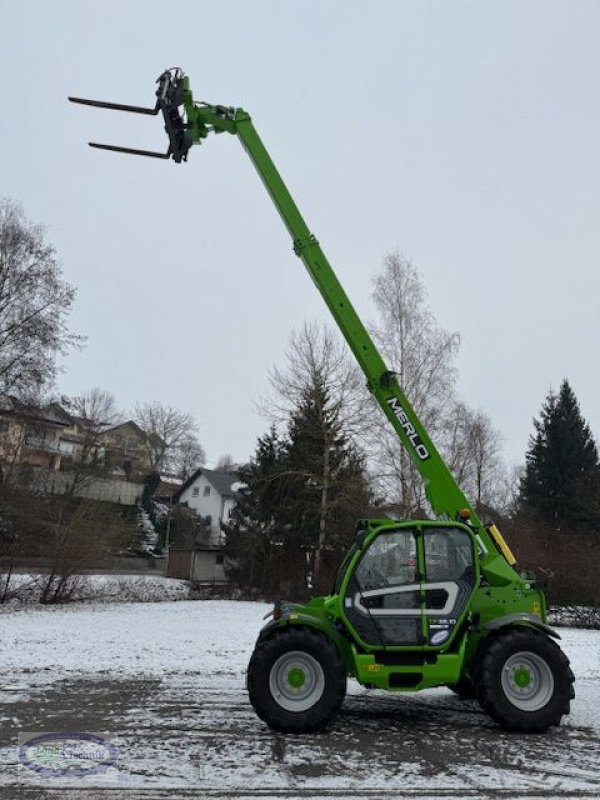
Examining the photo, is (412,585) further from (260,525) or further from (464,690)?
(260,525)

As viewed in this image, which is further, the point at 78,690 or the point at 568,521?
the point at 568,521

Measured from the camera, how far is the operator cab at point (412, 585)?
6977mm

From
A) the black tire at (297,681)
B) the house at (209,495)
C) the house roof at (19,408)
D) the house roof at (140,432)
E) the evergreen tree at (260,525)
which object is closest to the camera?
the black tire at (297,681)

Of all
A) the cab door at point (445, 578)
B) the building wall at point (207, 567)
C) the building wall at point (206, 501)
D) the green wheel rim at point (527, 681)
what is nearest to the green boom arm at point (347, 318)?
the cab door at point (445, 578)

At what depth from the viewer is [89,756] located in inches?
231

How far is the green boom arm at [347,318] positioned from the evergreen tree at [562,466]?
28863 mm

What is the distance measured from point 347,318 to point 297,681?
14.5 feet

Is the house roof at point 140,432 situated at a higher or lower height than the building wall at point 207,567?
higher

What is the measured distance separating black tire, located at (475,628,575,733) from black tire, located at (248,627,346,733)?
1.52 meters

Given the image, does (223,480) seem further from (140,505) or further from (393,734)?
(393,734)

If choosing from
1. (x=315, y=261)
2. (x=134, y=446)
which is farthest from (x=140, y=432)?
(x=315, y=261)

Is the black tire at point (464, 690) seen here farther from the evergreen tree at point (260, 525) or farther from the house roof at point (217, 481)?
the house roof at point (217, 481)

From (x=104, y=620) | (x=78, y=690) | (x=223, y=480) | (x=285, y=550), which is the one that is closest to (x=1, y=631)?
(x=104, y=620)

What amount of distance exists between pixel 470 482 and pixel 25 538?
35.4 meters
